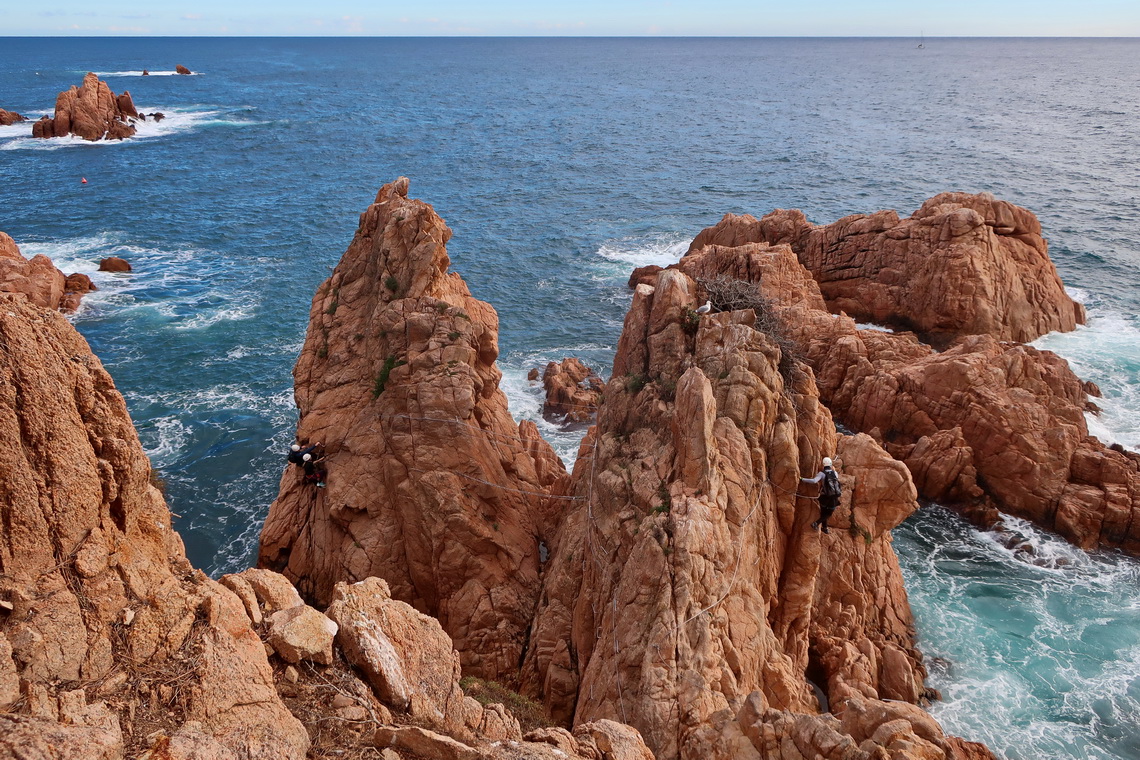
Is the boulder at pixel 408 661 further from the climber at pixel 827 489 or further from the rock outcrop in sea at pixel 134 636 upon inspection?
the climber at pixel 827 489

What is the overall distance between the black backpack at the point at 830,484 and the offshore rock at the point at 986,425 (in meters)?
7.04

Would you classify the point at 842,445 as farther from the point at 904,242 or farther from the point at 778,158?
the point at 778,158

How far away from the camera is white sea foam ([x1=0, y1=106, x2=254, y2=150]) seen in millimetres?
78812

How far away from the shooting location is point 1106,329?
1470 inches

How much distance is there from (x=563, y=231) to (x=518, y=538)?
39.0 meters

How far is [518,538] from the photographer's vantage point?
1820cm

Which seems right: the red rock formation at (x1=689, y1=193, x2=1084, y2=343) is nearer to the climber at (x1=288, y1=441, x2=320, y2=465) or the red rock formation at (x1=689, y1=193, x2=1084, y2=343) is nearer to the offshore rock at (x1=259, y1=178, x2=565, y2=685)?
the offshore rock at (x1=259, y1=178, x2=565, y2=685)

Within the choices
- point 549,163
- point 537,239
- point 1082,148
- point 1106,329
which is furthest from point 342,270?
point 1082,148

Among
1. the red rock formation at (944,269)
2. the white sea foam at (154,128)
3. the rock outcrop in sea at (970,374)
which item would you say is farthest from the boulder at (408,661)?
the white sea foam at (154,128)

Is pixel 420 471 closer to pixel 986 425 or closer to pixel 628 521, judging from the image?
pixel 628 521

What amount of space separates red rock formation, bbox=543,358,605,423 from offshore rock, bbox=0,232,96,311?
2311cm

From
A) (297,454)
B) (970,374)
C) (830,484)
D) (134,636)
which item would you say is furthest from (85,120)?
(134,636)

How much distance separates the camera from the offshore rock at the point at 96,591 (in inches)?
266

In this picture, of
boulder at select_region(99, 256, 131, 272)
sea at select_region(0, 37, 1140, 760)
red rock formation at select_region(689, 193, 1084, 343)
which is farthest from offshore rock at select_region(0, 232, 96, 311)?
red rock formation at select_region(689, 193, 1084, 343)
